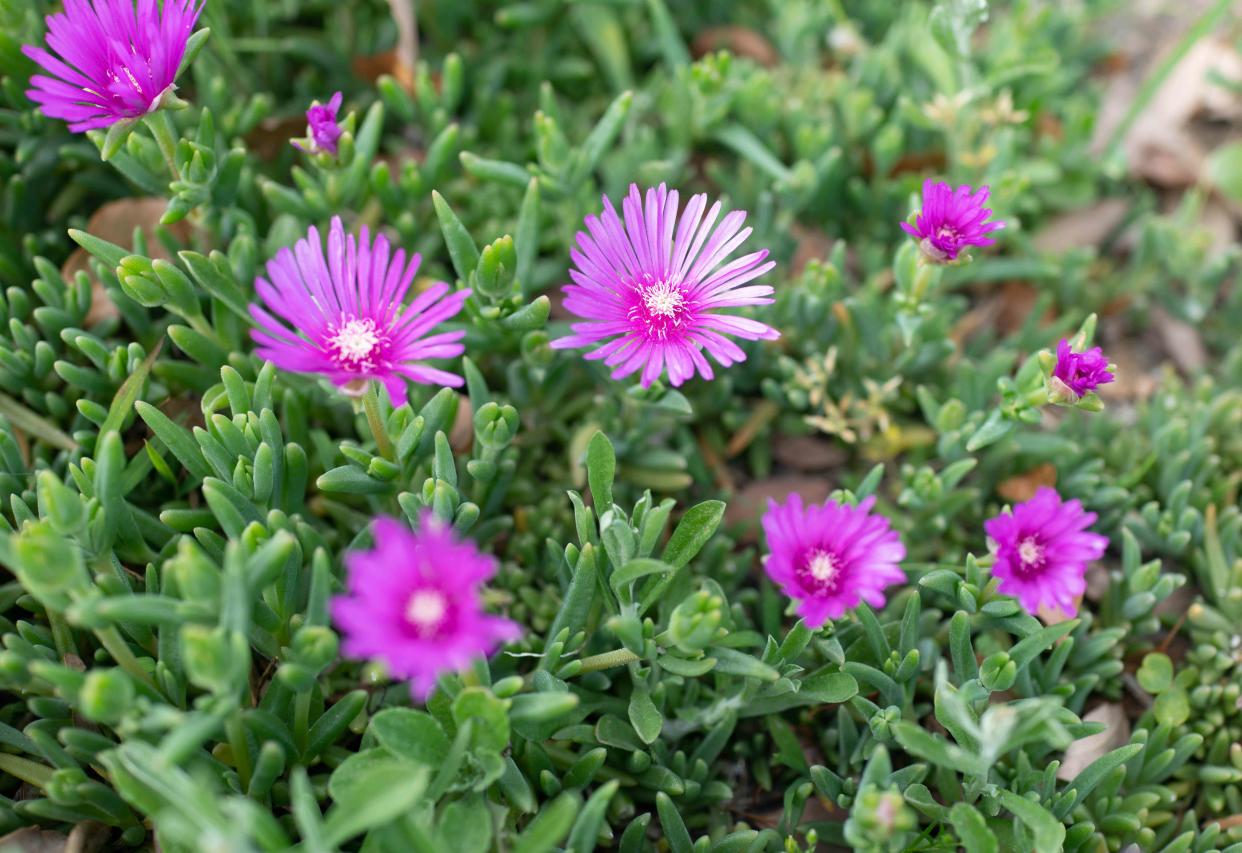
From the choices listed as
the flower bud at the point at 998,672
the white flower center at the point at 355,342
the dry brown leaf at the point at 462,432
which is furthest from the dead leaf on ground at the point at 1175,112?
the white flower center at the point at 355,342

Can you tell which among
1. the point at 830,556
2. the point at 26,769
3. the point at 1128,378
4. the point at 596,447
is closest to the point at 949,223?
the point at 830,556

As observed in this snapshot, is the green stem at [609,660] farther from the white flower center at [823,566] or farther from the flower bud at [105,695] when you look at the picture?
the flower bud at [105,695]

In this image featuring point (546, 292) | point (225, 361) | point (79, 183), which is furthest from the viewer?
point (546, 292)

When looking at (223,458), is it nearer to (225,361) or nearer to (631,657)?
(225,361)

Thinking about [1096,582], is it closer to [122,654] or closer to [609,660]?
[609,660]

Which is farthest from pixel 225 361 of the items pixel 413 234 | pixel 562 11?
pixel 562 11
